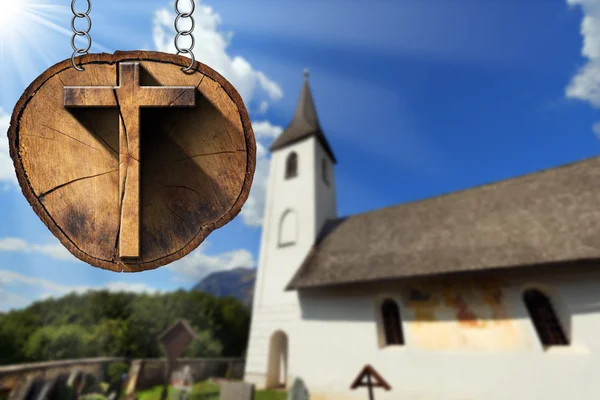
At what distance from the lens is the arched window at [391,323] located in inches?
400

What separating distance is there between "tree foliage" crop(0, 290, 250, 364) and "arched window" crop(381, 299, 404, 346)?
11.3 m

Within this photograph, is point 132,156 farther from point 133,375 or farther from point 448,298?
point 133,375

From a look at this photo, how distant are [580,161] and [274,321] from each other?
14480 millimetres

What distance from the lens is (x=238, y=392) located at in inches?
296

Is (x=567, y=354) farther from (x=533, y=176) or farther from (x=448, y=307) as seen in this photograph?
(x=533, y=176)

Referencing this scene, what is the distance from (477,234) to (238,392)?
9.29m

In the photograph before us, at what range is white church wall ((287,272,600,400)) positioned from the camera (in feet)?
24.2

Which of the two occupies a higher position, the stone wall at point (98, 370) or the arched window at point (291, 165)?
the arched window at point (291, 165)

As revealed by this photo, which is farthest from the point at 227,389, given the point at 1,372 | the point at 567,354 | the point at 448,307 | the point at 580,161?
the point at 580,161

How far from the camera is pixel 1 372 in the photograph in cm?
756

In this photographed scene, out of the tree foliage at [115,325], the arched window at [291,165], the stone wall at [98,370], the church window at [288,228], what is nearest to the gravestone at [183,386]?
the stone wall at [98,370]

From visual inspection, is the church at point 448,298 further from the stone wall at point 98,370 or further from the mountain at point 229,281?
the mountain at point 229,281

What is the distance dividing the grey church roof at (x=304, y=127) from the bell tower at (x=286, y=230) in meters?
0.06

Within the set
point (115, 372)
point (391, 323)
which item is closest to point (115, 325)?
point (115, 372)
